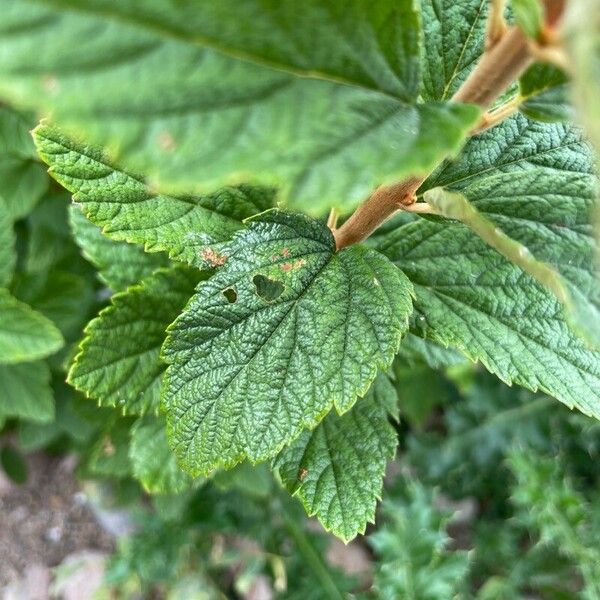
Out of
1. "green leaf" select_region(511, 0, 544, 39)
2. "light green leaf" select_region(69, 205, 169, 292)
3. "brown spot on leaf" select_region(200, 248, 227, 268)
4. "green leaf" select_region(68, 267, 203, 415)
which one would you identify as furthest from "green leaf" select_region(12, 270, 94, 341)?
"green leaf" select_region(511, 0, 544, 39)

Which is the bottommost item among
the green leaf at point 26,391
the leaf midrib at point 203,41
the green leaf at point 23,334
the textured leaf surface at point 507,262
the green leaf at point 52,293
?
the green leaf at point 26,391

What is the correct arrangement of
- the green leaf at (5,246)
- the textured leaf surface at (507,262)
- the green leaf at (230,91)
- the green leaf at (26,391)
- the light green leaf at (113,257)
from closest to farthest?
1. the green leaf at (230,91)
2. the textured leaf surface at (507,262)
3. the light green leaf at (113,257)
4. the green leaf at (5,246)
5. the green leaf at (26,391)

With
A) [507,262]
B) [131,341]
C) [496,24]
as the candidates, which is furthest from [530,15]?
[131,341]

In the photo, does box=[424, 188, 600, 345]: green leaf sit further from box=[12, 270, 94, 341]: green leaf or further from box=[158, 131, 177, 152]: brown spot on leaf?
box=[12, 270, 94, 341]: green leaf

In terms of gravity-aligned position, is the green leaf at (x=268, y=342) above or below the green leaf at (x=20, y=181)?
above

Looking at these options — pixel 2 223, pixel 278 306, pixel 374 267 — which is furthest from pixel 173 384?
pixel 2 223

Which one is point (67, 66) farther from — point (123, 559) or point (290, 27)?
point (123, 559)

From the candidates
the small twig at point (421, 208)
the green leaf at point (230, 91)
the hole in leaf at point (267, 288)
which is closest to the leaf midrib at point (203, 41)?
the green leaf at point (230, 91)

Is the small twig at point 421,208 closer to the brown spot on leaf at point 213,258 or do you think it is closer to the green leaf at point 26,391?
the brown spot on leaf at point 213,258
